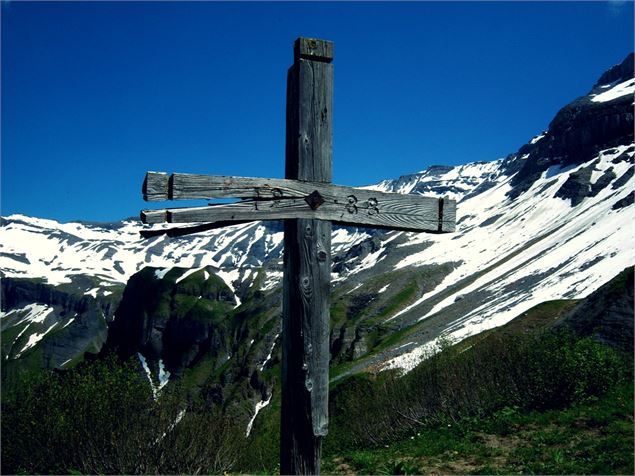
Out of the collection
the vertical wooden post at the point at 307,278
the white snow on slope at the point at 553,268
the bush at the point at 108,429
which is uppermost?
the white snow on slope at the point at 553,268

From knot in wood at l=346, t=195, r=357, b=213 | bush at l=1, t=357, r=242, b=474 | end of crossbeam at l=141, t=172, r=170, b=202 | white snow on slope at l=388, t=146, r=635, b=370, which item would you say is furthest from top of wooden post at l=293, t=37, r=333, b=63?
white snow on slope at l=388, t=146, r=635, b=370

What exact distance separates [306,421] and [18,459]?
30.7 meters

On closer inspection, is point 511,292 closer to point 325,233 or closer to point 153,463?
point 153,463

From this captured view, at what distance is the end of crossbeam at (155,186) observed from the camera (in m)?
6.60

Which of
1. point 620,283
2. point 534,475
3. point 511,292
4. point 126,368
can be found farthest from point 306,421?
point 511,292

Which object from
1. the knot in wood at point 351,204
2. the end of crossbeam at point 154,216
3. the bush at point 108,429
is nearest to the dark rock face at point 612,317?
the bush at point 108,429

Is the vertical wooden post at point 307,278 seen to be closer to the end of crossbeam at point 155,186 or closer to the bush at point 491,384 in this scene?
the end of crossbeam at point 155,186

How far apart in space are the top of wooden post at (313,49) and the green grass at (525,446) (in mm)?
11285

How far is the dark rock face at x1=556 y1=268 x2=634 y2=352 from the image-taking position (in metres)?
36.2

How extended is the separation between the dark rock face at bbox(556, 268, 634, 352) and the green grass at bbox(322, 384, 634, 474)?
12.7 m

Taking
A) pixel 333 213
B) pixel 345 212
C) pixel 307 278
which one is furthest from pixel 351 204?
pixel 307 278

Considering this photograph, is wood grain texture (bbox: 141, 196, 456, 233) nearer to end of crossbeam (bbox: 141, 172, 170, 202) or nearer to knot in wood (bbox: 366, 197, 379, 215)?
knot in wood (bbox: 366, 197, 379, 215)

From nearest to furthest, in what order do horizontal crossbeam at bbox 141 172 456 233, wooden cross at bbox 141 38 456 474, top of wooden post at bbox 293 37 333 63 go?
horizontal crossbeam at bbox 141 172 456 233 → wooden cross at bbox 141 38 456 474 → top of wooden post at bbox 293 37 333 63

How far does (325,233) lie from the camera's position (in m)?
7.56
